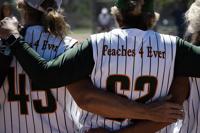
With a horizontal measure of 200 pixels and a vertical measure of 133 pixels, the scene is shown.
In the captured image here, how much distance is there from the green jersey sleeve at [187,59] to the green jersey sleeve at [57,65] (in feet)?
1.54

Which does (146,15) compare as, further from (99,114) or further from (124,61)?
(99,114)

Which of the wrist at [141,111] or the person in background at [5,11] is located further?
the person in background at [5,11]

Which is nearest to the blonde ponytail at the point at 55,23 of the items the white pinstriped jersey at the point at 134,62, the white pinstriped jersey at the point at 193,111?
the white pinstriped jersey at the point at 134,62

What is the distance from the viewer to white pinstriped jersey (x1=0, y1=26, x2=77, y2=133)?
3.64 m

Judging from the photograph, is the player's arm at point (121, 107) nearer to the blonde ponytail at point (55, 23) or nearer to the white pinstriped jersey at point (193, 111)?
the white pinstriped jersey at point (193, 111)

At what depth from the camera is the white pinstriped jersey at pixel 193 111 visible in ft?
11.7

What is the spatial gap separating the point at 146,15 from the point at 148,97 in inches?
17.6

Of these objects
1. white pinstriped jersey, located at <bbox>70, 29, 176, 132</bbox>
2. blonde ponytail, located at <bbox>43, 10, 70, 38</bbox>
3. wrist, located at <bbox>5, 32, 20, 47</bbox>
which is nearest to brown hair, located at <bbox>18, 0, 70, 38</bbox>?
blonde ponytail, located at <bbox>43, 10, 70, 38</bbox>

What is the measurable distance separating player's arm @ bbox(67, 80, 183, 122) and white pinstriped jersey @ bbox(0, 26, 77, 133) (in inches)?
15.9

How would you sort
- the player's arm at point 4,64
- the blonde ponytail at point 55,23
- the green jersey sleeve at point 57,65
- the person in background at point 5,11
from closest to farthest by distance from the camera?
the green jersey sleeve at point 57,65, the player's arm at point 4,64, the blonde ponytail at point 55,23, the person in background at point 5,11

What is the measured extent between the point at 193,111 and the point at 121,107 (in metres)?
0.57

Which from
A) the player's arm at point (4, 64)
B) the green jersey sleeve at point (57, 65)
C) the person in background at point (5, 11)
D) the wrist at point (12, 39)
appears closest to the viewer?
the green jersey sleeve at point (57, 65)

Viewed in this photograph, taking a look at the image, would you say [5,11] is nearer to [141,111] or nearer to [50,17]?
[50,17]

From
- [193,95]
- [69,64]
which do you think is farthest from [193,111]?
[69,64]
